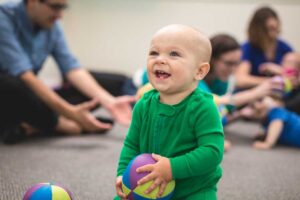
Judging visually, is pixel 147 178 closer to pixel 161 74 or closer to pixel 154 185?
pixel 154 185

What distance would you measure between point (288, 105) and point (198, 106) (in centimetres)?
180

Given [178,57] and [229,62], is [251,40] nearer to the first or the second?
[229,62]

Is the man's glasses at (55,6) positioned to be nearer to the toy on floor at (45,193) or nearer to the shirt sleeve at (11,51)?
the shirt sleeve at (11,51)

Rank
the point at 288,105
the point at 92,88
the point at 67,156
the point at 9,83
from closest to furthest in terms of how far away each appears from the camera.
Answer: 1. the point at 67,156
2. the point at 9,83
3. the point at 92,88
4. the point at 288,105

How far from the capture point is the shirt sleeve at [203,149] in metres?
0.90

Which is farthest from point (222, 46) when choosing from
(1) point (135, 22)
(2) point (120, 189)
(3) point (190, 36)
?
→ (1) point (135, 22)

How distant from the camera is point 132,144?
1.04m

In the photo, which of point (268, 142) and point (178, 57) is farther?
point (268, 142)

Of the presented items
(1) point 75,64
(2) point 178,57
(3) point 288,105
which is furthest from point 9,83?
(3) point 288,105

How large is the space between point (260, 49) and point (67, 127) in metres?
1.57

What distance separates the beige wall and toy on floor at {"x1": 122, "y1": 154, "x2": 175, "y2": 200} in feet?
9.05

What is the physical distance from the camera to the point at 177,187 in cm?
98

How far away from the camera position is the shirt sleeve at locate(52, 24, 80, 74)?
225cm

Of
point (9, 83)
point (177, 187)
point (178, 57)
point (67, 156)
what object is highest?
point (178, 57)
